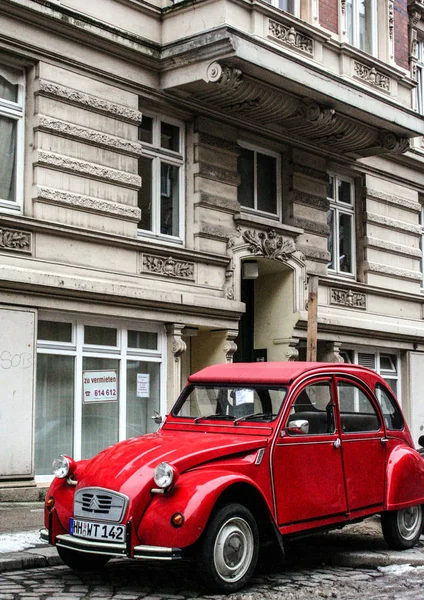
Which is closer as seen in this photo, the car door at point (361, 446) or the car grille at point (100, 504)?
the car grille at point (100, 504)

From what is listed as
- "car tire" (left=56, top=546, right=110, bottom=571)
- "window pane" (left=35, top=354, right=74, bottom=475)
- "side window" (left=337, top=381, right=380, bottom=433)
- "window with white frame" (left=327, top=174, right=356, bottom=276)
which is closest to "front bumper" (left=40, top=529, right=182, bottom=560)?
"car tire" (left=56, top=546, right=110, bottom=571)

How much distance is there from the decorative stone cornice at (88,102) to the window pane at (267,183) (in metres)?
3.30

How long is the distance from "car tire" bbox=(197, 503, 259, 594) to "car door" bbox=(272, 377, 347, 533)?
47 cm

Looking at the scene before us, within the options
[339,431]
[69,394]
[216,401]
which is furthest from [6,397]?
[339,431]

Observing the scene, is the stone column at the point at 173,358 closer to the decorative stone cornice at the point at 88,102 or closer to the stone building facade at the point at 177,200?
the stone building facade at the point at 177,200

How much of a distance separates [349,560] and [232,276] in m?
7.86

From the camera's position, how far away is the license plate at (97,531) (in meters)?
7.14

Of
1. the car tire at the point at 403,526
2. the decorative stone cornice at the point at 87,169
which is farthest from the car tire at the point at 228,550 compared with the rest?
the decorative stone cornice at the point at 87,169

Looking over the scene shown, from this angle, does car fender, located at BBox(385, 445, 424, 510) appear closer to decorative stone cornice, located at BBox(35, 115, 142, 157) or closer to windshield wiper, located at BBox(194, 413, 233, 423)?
windshield wiper, located at BBox(194, 413, 233, 423)

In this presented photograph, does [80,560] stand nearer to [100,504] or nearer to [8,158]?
[100,504]

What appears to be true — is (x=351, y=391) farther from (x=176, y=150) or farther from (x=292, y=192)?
(x=292, y=192)

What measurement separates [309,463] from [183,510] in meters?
1.67

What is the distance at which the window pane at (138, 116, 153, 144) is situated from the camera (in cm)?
1515

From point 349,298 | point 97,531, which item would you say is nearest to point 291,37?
point 349,298
